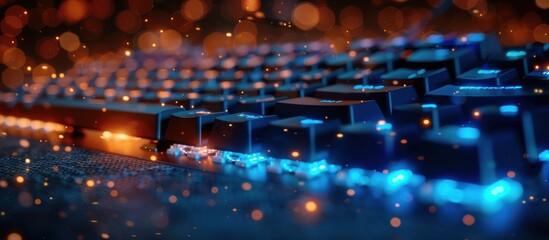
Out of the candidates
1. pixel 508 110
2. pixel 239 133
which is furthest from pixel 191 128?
pixel 508 110

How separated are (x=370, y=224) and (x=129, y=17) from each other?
163cm

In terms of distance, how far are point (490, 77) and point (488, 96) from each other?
110 mm

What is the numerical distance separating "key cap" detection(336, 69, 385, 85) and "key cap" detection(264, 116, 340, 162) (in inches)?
Result: 11.5

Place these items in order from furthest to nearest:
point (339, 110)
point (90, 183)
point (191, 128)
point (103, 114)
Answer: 1. point (103, 114)
2. point (191, 128)
3. point (339, 110)
4. point (90, 183)

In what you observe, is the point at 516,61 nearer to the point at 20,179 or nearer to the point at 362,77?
the point at 362,77

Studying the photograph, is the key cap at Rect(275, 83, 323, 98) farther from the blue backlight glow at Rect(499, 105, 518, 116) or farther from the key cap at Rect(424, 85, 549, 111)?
the blue backlight glow at Rect(499, 105, 518, 116)

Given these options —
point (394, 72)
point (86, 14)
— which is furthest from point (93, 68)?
point (394, 72)

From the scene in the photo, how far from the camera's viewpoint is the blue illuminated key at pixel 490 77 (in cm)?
89

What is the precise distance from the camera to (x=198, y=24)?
1.82m

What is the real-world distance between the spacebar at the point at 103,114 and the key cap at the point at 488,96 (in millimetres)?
600

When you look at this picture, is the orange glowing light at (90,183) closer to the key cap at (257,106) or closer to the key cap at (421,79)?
the key cap at (257,106)

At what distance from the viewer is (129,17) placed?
1922 millimetres

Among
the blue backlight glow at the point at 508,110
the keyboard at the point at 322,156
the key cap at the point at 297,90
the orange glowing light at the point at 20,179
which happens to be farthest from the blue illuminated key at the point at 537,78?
the orange glowing light at the point at 20,179

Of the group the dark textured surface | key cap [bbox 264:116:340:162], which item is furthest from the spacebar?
key cap [bbox 264:116:340:162]
